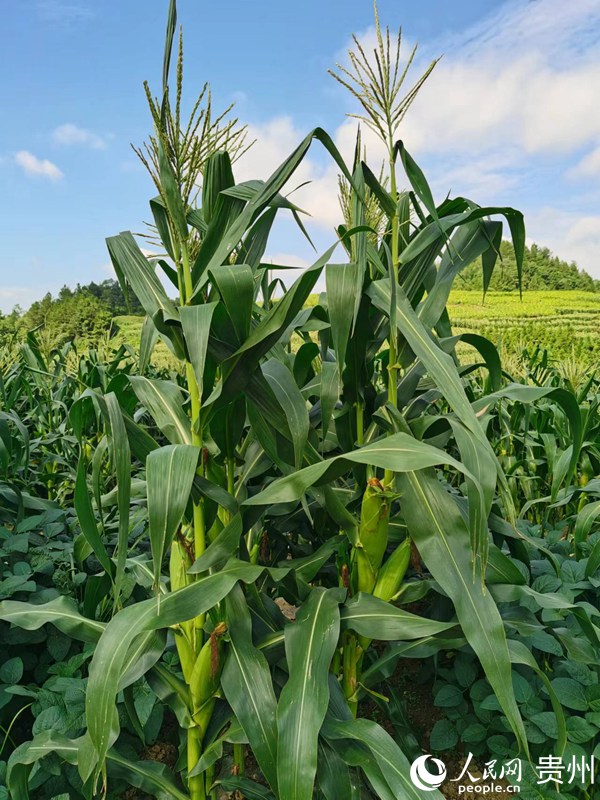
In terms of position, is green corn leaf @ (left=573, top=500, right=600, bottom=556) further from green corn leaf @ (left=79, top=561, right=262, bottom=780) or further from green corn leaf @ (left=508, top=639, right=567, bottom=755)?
green corn leaf @ (left=79, top=561, right=262, bottom=780)

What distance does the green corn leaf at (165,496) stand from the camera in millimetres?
891

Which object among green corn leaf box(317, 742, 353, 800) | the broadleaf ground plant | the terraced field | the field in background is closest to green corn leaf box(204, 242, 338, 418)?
the broadleaf ground plant

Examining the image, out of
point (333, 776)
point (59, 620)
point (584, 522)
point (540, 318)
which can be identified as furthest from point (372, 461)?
point (540, 318)

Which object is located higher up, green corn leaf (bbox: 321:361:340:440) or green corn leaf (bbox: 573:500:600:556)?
green corn leaf (bbox: 321:361:340:440)

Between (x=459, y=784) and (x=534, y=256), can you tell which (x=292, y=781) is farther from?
(x=534, y=256)

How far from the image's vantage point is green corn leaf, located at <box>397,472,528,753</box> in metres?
0.95

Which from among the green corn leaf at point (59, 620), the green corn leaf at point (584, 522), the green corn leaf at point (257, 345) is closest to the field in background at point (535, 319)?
the green corn leaf at point (584, 522)

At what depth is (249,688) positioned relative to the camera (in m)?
1.02

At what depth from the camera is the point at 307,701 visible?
937mm

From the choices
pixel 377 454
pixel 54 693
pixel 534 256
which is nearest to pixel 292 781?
pixel 377 454

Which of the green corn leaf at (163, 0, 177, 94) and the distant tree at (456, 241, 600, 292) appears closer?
the green corn leaf at (163, 0, 177, 94)

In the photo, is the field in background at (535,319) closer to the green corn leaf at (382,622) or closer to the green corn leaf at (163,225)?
the green corn leaf at (163,225)

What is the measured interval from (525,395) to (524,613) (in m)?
0.47

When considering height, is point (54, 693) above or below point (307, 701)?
below
